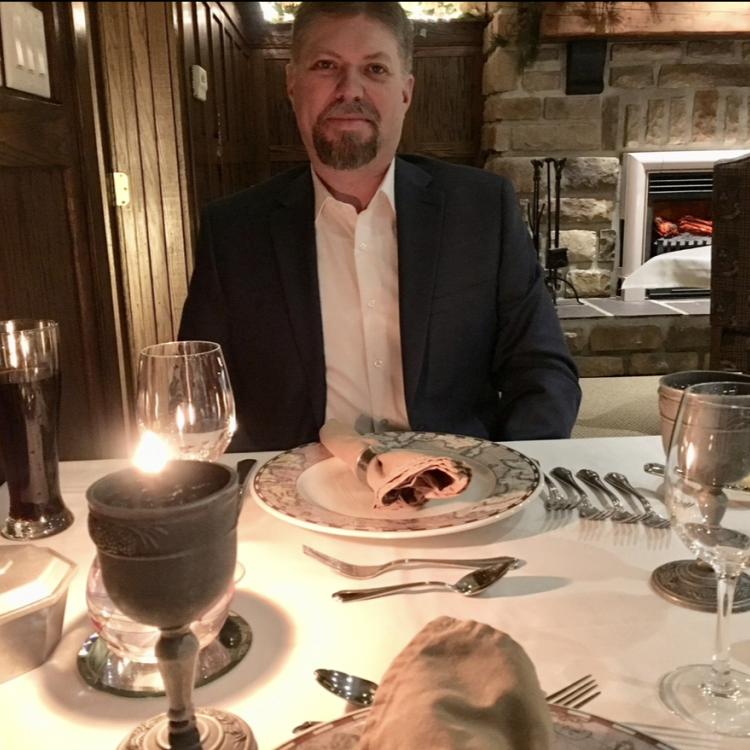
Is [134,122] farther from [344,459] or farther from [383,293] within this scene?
[344,459]

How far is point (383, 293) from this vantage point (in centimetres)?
144

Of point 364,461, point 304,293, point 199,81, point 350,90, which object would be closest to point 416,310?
point 304,293

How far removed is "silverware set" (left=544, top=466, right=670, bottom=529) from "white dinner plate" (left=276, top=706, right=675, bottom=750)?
35 centimetres

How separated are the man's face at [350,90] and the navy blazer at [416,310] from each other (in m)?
0.09

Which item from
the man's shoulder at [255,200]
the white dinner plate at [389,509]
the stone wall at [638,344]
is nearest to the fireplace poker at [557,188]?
the stone wall at [638,344]

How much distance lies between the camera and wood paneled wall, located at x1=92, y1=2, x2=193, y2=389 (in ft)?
6.95

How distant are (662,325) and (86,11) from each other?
2.95 metres

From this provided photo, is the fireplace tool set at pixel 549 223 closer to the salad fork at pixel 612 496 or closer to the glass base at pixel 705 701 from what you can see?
the salad fork at pixel 612 496

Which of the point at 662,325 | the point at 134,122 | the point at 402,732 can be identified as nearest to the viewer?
the point at 402,732

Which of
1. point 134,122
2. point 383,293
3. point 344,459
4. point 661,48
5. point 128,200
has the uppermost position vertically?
point 661,48

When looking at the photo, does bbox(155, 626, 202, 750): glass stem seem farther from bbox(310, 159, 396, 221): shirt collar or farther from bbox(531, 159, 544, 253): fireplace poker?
bbox(531, 159, 544, 253): fireplace poker

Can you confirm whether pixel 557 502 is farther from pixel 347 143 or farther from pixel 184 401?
pixel 347 143

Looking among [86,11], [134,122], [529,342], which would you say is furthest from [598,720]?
[134,122]

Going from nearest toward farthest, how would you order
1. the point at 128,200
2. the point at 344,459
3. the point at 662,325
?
the point at 344,459 < the point at 128,200 < the point at 662,325
